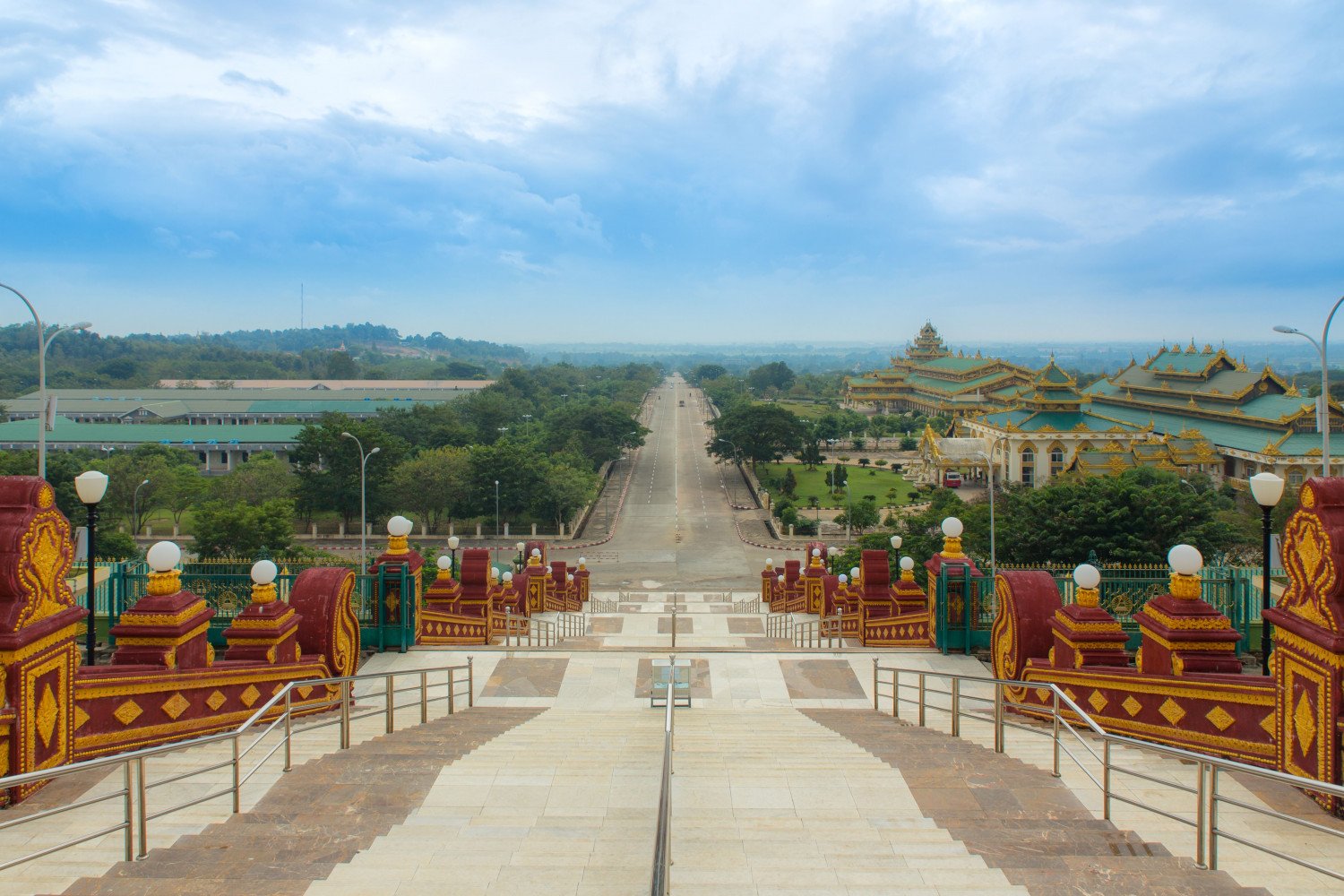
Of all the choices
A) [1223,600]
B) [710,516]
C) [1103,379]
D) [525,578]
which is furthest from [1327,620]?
[1103,379]

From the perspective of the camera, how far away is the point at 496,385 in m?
115

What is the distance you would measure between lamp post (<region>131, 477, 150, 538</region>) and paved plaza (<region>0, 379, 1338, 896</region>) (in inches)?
1592

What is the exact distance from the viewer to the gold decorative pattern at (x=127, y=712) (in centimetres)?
896

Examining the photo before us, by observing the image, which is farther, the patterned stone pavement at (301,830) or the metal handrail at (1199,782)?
the patterned stone pavement at (301,830)

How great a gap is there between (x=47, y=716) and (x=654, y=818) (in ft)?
16.5

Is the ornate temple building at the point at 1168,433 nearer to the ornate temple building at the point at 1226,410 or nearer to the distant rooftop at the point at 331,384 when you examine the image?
the ornate temple building at the point at 1226,410

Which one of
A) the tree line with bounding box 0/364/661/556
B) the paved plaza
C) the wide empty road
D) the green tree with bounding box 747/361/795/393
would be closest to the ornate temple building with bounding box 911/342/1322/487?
the wide empty road

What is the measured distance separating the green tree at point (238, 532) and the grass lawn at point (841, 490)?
2993cm

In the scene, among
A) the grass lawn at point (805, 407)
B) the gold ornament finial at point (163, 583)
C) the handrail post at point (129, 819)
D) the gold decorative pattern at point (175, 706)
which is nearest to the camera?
the handrail post at point (129, 819)

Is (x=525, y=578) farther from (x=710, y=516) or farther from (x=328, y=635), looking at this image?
(x=710, y=516)

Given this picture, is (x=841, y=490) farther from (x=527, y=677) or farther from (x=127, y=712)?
(x=127, y=712)

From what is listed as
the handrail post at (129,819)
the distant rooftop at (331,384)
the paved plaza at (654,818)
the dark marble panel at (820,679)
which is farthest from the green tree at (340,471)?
the distant rooftop at (331,384)

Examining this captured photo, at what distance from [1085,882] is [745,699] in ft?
24.9

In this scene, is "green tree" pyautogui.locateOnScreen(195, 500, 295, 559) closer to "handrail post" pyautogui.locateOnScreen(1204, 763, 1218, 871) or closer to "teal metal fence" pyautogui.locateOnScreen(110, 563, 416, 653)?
"teal metal fence" pyautogui.locateOnScreen(110, 563, 416, 653)
